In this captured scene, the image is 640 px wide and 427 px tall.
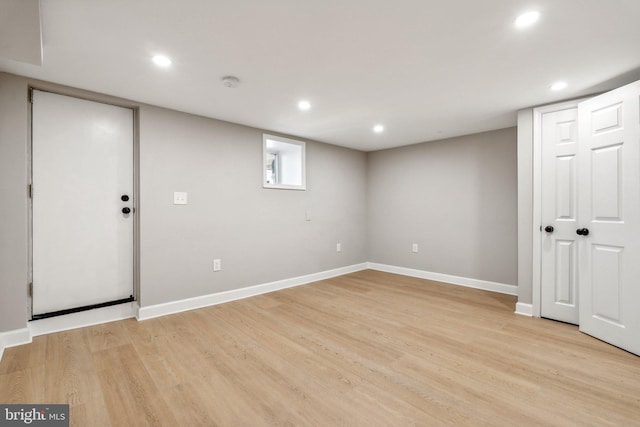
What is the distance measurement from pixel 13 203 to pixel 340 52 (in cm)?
286

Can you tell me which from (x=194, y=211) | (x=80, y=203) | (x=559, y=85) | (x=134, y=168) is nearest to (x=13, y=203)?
(x=80, y=203)

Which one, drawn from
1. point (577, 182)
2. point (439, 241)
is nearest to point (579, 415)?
point (577, 182)

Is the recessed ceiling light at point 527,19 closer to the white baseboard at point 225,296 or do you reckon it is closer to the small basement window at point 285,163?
the small basement window at point 285,163

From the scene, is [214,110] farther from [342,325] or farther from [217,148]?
[342,325]

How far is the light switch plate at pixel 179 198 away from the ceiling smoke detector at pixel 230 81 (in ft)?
4.43

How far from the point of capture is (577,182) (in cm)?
276

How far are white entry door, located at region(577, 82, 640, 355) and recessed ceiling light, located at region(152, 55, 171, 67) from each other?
360cm

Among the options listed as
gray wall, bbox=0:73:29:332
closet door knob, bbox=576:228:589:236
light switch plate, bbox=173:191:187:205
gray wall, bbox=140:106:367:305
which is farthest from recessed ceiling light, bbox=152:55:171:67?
closet door knob, bbox=576:228:589:236

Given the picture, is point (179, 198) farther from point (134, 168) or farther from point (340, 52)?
point (340, 52)

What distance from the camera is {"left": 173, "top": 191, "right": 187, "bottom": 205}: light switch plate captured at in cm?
317

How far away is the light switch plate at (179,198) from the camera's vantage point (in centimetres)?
317

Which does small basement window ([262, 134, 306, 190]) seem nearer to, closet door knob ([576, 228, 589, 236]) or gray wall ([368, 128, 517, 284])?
gray wall ([368, 128, 517, 284])

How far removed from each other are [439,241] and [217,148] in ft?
11.6

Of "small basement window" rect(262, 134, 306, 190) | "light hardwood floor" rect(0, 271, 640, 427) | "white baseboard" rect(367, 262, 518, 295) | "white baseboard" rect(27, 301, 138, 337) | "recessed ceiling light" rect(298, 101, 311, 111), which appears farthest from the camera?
"small basement window" rect(262, 134, 306, 190)
